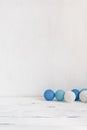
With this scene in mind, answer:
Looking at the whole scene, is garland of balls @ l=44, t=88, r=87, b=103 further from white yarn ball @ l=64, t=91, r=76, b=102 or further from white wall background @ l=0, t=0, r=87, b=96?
white wall background @ l=0, t=0, r=87, b=96

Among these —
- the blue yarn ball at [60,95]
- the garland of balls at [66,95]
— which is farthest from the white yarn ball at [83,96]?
the blue yarn ball at [60,95]

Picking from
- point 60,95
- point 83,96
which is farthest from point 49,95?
point 83,96

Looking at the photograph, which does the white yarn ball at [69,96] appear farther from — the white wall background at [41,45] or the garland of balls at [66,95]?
the white wall background at [41,45]

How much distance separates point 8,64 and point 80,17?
59 cm

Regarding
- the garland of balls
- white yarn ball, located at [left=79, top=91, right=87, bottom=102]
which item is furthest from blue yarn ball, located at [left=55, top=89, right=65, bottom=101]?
white yarn ball, located at [left=79, top=91, right=87, bottom=102]

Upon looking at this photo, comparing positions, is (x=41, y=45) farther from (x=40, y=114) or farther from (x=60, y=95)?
(x=40, y=114)

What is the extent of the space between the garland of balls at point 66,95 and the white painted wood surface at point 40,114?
4 cm

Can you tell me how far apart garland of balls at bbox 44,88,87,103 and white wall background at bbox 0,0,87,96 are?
152 millimetres

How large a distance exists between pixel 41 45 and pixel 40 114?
0.62m

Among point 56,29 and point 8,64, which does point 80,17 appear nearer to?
point 56,29

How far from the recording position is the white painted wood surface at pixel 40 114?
1.19 m

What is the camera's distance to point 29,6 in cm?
186

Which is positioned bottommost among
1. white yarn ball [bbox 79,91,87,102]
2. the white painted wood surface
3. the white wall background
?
the white painted wood surface

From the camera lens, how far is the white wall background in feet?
6.05
